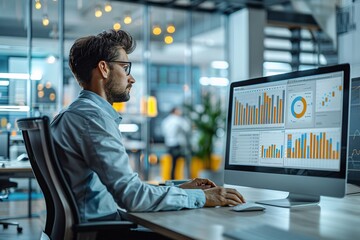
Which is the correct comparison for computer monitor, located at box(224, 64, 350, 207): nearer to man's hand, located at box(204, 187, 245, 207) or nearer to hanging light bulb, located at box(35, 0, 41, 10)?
man's hand, located at box(204, 187, 245, 207)

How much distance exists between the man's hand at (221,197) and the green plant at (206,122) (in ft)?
21.6

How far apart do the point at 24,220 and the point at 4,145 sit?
1044mm

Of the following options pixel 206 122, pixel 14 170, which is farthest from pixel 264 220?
pixel 206 122

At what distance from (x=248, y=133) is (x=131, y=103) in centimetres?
808

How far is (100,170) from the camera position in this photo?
69.1 inches

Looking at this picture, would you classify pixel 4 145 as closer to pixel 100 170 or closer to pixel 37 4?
pixel 37 4

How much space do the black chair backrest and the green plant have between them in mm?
6775

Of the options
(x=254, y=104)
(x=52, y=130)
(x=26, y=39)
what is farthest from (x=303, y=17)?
(x=52, y=130)

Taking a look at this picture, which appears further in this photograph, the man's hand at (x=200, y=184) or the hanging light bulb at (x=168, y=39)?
the hanging light bulb at (x=168, y=39)

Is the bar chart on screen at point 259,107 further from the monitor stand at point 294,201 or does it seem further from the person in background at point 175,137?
the person in background at point 175,137

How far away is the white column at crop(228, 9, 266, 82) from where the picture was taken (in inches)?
332

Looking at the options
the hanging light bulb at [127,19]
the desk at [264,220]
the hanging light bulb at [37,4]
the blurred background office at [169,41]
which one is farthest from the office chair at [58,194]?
the hanging light bulb at [127,19]

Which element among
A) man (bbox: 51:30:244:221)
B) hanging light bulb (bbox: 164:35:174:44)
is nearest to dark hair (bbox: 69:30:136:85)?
man (bbox: 51:30:244:221)

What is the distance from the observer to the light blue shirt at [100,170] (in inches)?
68.7
